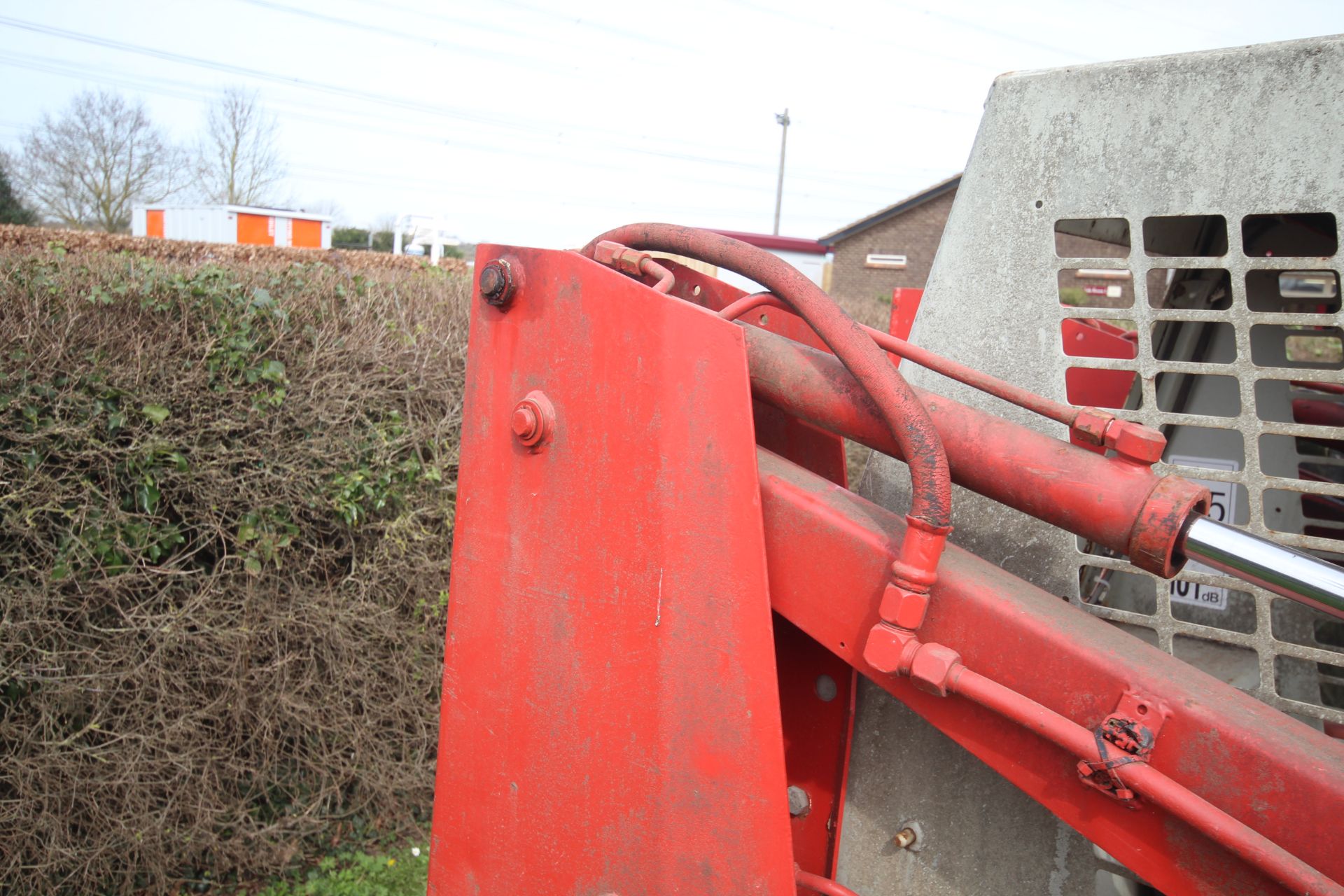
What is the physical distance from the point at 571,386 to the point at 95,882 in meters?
3.47

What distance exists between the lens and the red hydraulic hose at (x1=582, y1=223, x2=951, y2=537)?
1273 mm

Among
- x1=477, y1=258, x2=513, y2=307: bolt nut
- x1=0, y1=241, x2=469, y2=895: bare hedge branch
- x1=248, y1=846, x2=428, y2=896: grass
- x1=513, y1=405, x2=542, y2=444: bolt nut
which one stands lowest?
x1=248, y1=846, x2=428, y2=896: grass

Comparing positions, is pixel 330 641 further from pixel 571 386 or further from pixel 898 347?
pixel 898 347

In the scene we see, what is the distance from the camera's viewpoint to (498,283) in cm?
165

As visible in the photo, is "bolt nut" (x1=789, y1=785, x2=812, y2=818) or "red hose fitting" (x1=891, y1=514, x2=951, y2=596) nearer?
"red hose fitting" (x1=891, y1=514, x2=951, y2=596)

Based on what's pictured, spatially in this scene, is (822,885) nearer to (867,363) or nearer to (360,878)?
(867,363)

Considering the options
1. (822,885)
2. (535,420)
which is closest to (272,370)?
(535,420)

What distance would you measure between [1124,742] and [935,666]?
244mm

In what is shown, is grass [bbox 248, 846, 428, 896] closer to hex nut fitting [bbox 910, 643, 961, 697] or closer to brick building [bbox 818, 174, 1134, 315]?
hex nut fitting [bbox 910, 643, 961, 697]

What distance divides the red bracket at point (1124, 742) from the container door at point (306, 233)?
29635 millimetres

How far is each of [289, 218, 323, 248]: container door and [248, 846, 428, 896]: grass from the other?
26.5 metres

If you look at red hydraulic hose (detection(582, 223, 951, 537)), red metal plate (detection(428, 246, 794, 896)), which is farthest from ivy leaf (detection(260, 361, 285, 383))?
red hydraulic hose (detection(582, 223, 951, 537))

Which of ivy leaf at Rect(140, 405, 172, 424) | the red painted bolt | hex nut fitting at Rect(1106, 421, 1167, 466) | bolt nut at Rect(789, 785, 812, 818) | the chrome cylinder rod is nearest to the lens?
the chrome cylinder rod

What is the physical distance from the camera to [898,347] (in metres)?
1.53
